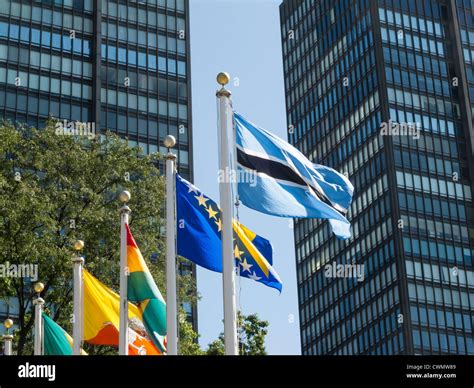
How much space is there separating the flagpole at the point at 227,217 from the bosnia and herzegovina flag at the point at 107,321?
7565mm

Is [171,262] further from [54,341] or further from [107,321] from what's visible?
[54,341]

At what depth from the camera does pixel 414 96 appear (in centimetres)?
15738

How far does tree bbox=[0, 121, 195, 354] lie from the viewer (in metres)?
43.5

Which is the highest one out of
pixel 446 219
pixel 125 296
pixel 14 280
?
pixel 446 219

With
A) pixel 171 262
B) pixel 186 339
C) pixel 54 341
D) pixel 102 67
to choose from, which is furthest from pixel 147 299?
pixel 102 67

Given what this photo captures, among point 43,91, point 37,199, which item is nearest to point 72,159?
point 37,199

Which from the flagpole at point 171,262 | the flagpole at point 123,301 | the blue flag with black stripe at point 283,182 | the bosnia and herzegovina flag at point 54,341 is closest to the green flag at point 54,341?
the bosnia and herzegovina flag at point 54,341

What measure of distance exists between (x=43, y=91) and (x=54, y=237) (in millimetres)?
73940

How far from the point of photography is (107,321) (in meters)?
31.2

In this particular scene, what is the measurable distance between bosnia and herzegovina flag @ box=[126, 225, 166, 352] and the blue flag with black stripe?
5.06 m

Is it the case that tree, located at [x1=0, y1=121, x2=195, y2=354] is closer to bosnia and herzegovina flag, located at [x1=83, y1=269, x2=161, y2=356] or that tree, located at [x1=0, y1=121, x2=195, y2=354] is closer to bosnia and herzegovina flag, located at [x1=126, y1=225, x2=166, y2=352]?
bosnia and herzegovina flag, located at [x1=83, y1=269, x2=161, y2=356]

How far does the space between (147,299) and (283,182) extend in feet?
17.8
